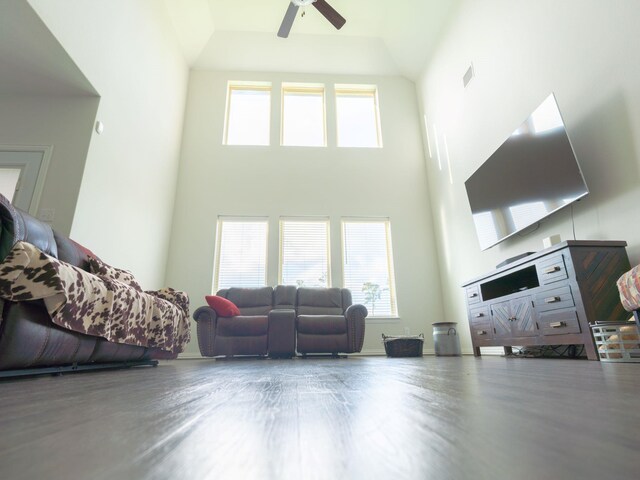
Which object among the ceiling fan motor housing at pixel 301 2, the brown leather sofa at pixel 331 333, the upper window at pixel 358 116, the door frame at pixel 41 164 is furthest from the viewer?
the upper window at pixel 358 116

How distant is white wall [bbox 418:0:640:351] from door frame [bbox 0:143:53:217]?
4.30 m

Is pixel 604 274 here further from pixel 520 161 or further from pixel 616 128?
pixel 520 161

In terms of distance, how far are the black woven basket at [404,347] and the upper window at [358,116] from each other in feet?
10.8

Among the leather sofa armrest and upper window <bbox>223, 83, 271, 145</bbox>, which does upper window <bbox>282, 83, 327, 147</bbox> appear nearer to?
upper window <bbox>223, 83, 271, 145</bbox>

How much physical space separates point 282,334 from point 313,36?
4813 millimetres

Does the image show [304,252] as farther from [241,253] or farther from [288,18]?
[288,18]

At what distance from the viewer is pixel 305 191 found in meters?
5.44

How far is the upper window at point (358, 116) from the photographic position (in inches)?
233

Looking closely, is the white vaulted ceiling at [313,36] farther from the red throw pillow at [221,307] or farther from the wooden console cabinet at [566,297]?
the red throw pillow at [221,307]

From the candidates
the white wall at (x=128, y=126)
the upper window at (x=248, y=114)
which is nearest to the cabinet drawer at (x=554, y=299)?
the white wall at (x=128, y=126)

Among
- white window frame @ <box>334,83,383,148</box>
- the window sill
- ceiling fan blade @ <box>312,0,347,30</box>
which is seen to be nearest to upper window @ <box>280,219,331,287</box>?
the window sill

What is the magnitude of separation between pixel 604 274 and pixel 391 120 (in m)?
4.48

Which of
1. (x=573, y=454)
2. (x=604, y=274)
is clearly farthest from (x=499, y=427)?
(x=604, y=274)

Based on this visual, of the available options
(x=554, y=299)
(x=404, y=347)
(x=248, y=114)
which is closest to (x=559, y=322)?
(x=554, y=299)
